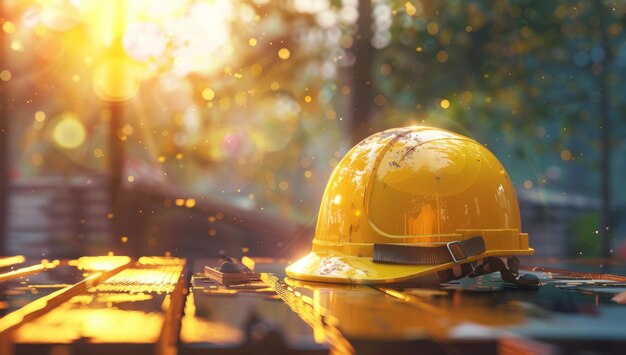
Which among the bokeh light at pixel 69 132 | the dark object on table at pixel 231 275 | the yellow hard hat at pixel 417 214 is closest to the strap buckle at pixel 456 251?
the yellow hard hat at pixel 417 214

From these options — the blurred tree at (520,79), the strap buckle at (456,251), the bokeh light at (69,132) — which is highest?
the blurred tree at (520,79)

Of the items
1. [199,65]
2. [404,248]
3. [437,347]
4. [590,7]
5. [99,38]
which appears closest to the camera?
[437,347]

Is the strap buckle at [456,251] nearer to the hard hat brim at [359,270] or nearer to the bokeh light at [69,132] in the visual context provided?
the hard hat brim at [359,270]

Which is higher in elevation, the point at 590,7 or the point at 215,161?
the point at 590,7

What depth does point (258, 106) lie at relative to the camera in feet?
21.5

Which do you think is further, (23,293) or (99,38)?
(99,38)

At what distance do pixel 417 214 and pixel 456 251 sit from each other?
22 cm

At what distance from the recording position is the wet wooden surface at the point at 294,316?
1516 mm

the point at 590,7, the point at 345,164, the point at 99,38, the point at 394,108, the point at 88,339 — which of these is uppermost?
the point at 590,7

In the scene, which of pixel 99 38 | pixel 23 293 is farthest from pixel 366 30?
pixel 23 293

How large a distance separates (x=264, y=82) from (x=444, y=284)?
154 inches

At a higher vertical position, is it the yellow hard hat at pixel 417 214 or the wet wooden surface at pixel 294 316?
the yellow hard hat at pixel 417 214

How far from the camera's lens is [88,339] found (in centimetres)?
156

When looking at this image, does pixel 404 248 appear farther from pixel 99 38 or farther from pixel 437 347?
pixel 99 38
